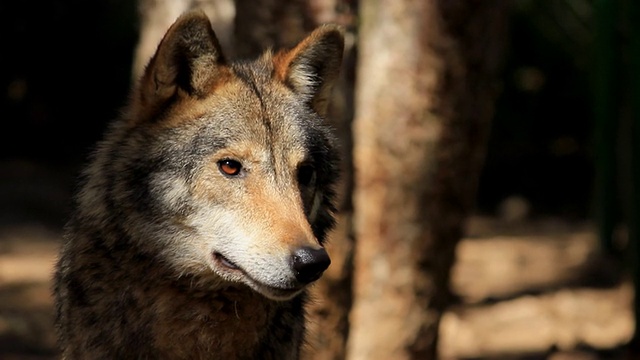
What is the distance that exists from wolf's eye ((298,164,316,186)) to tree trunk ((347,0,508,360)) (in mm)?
2504

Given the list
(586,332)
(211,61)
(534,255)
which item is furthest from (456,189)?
(534,255)

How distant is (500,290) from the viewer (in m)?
12.4

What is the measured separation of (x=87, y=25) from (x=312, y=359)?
11096 millimetres

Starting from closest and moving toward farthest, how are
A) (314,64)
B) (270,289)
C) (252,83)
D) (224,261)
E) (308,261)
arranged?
(308,261)
(270,289)
(224,261)
(252,83)
(314,64)

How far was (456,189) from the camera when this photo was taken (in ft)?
24.7

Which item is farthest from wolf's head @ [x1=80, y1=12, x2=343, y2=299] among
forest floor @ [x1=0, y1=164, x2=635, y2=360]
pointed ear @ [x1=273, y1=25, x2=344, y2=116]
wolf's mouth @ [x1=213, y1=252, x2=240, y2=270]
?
forest floor @ [x1=0, y1=164, x2=635, y2=360]

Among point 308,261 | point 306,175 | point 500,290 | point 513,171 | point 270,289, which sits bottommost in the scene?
point 500,290

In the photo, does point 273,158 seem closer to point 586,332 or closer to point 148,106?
point 148,106

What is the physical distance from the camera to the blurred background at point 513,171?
34.0 ft

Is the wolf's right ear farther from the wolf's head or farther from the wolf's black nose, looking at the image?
the wolf's black nose

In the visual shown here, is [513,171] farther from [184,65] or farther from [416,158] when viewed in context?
[184,65]

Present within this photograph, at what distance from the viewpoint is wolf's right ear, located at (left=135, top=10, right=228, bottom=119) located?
15.0 ft

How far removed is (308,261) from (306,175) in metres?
0.65

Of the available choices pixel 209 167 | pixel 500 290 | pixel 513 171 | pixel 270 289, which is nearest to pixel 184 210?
pixel 209 167
